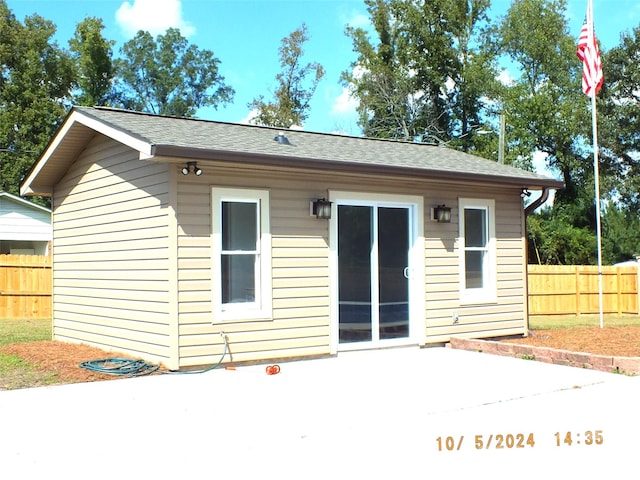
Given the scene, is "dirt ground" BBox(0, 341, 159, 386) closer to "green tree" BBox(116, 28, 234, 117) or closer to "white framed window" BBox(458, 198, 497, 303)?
"white framed window" BBox(458, 198, 497, 303)

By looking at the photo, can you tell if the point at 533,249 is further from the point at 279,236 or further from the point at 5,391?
the point at 5,391

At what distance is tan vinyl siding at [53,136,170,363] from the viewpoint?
861cm

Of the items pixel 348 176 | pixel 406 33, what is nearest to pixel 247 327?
pixel 348 176

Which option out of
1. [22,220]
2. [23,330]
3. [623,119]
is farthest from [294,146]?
[623,119]

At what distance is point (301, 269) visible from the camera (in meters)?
9.30

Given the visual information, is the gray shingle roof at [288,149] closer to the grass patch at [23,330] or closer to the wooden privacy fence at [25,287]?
the grass patch at [23,330]

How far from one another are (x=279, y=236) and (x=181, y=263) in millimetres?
1410

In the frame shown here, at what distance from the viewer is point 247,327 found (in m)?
8.78

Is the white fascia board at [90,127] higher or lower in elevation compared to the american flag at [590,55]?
lower

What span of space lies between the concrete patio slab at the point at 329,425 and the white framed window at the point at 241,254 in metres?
0.94

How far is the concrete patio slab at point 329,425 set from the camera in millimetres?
4688

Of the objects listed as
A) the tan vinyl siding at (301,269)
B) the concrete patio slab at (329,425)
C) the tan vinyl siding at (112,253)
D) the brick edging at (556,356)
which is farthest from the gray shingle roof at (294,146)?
the concrete patio slab at (329,425)

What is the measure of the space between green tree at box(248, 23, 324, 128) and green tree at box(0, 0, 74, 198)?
9.48m

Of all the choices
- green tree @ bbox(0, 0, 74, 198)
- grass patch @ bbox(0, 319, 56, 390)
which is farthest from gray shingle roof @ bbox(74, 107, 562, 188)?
green tree @ bbox(0, 0, 74, 198)
